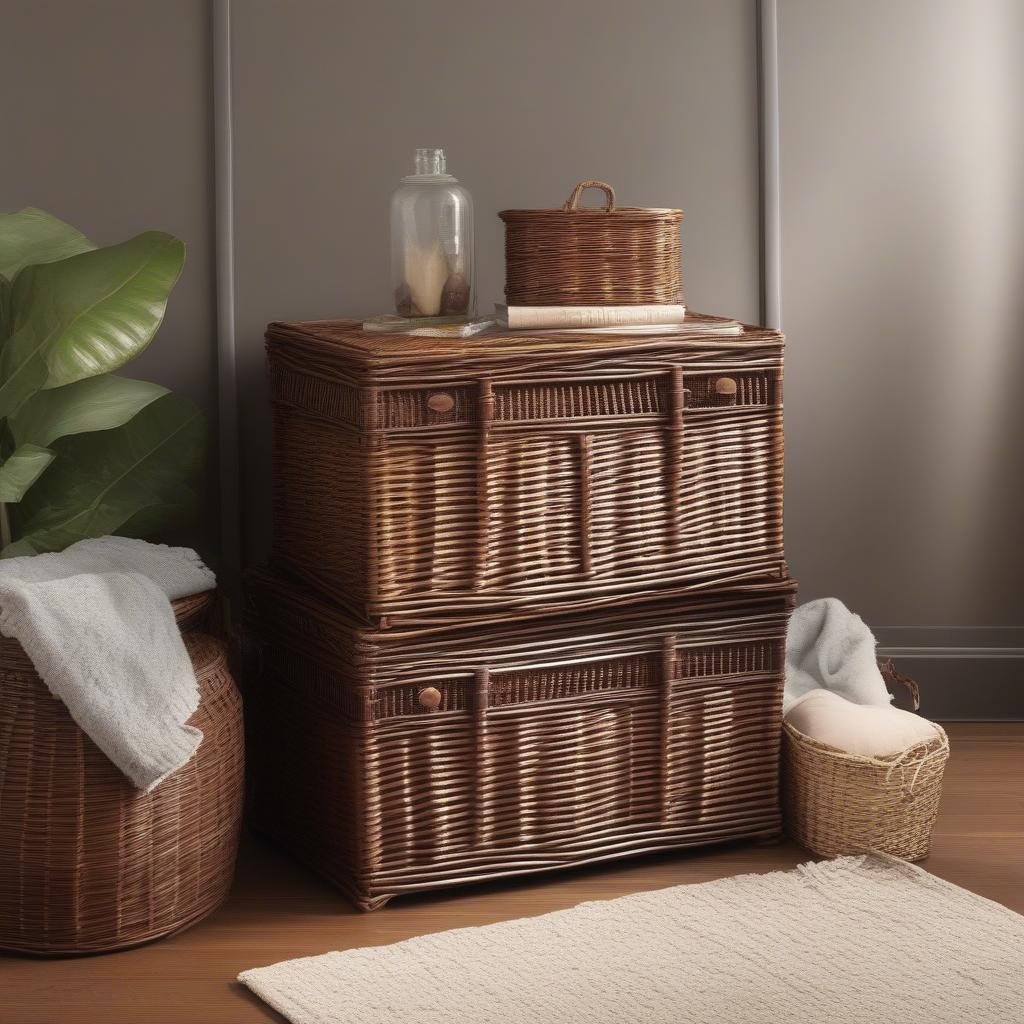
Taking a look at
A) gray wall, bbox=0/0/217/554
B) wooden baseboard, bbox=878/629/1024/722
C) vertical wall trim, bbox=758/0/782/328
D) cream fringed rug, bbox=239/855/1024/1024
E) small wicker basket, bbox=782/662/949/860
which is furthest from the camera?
wooden baseboard, bbox=878/629/1024/722

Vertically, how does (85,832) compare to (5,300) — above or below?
below

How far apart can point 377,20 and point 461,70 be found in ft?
0.55

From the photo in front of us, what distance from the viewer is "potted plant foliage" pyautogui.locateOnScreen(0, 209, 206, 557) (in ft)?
6.50

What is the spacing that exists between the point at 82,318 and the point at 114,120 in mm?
645

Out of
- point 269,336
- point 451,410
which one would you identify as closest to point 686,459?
point 451,410

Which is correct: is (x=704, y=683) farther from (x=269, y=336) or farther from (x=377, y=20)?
(x=377, y=20)

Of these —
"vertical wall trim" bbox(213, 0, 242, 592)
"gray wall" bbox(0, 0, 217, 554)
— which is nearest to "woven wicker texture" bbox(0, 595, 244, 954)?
"vertical wall trim" bbox(213, 0, 242, 592)

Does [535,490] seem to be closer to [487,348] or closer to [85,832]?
[487,348]

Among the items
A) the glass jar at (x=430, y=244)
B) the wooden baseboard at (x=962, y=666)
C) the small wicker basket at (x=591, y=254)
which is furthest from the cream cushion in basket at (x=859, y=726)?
the glass jar at (x=430, y=244)

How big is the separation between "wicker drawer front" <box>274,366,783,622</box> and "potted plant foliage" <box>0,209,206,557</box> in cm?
22

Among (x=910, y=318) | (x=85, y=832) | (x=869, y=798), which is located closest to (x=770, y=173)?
(x=910, y=318)

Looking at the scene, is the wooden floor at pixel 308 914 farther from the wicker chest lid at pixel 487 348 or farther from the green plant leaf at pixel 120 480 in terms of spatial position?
A: the wicker chest lid at pixel 487 348

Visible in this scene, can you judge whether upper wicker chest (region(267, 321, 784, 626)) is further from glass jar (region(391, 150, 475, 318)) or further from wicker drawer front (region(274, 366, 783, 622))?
glass jar (region(391, 150, 475, 318))

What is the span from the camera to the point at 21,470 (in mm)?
1992
